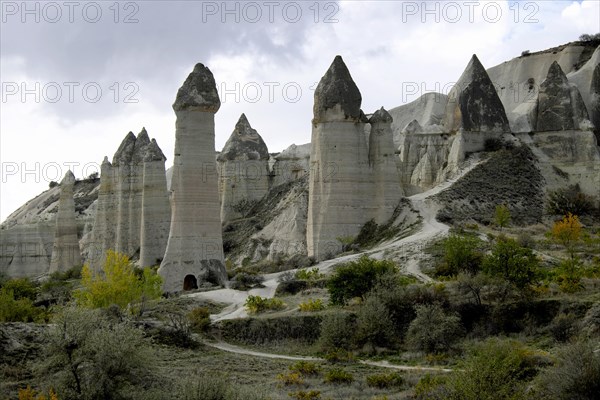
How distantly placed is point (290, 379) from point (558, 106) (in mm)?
31564

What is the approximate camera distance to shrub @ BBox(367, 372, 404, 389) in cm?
1964

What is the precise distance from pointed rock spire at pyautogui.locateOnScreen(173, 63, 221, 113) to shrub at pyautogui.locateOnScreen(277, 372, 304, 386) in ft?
63.8

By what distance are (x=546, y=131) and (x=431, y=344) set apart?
1031 inches

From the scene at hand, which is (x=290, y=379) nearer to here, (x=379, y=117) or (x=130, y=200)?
(x=379, y=117)

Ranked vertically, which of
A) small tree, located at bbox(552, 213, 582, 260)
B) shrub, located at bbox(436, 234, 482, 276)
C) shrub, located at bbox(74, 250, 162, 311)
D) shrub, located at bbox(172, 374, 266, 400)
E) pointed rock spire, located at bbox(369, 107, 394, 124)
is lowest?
shrub, located at bbox(172, 374, 266, 400)

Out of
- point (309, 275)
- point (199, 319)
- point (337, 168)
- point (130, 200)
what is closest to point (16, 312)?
point (199, 319)

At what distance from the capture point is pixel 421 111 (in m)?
66.7

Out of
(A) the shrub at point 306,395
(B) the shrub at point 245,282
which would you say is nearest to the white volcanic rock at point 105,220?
(B) the shrub at point 245,282

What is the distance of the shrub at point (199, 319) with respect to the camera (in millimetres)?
27781

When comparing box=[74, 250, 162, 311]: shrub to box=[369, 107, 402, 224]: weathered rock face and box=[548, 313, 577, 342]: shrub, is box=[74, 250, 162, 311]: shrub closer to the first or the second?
box=[369, 107, 402, 224]: weathered rock face

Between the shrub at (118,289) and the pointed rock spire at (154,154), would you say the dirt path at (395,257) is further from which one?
the pointed rock spire at (154,154)

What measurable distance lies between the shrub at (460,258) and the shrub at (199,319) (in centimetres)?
883

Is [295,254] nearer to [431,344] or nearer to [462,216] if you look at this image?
[462,216]

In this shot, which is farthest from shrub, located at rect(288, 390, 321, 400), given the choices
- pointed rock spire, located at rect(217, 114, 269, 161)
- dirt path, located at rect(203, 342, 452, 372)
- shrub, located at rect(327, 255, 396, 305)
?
pointed rock spire, located at rect(217, 114, 269, 161)
